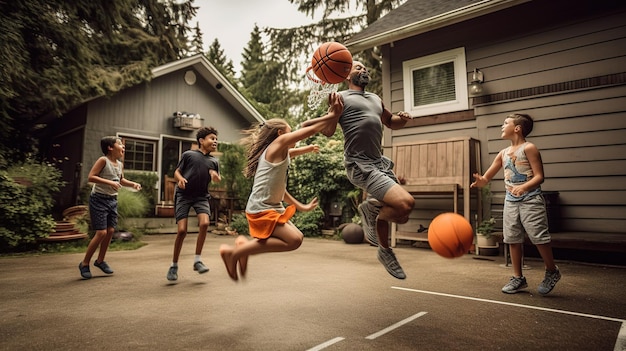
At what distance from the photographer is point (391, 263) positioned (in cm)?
320

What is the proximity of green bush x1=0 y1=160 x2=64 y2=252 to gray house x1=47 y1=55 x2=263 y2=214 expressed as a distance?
3664 mm

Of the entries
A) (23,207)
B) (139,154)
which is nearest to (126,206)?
(23,207)

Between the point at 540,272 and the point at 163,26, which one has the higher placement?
the point at 163,26

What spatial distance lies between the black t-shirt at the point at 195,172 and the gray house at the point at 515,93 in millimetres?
4332

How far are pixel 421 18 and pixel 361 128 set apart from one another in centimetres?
586

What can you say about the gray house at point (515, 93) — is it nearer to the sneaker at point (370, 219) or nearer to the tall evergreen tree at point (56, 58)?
the sneaker at point (370, 219)

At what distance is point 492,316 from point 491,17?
6662 millimetres

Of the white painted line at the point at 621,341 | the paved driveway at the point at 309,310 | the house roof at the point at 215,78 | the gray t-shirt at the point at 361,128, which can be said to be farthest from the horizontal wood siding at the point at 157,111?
the white painted line at the point at 621,341

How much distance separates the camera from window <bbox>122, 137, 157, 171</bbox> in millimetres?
12266

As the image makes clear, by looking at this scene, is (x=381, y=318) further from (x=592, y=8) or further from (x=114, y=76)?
(x=114, y=76)

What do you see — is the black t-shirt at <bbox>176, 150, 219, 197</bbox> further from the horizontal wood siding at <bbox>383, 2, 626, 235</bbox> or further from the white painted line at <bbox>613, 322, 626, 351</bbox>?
the horizontal wood siding at <bbox>383, 2, 626, 235</bbox>

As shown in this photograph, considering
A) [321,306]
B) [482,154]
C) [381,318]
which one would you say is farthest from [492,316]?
[482,154]

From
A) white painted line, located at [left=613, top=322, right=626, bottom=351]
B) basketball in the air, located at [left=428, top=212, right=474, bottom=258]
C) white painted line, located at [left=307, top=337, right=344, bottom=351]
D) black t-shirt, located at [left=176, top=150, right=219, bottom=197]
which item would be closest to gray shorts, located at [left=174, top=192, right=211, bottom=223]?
black t-shirt, located at [left=176, top=150, right=219, bottom=197]

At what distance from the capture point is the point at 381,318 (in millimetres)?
2994
